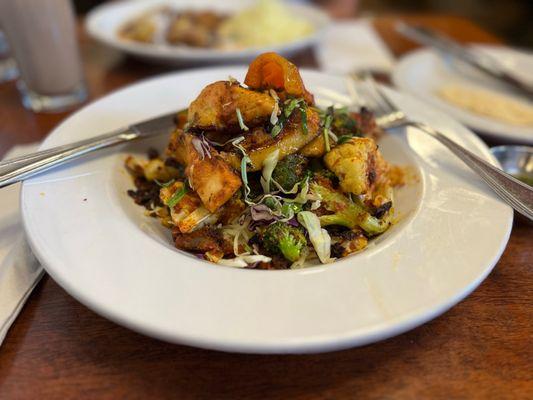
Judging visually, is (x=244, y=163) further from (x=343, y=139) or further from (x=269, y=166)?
(x=343, y=139)

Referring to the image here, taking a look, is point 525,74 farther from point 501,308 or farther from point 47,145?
point 47,145

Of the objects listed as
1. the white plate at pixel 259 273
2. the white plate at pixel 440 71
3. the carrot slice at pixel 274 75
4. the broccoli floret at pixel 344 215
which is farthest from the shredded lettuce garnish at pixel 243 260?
the white plate at pixel 440 71

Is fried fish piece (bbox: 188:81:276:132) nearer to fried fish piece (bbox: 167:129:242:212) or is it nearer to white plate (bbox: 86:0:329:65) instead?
fried fish piece (bbox: 167:129:242:212)

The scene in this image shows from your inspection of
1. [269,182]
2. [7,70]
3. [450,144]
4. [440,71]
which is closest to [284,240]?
[269,182]

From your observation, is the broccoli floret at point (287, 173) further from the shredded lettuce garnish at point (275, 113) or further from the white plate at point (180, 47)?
the white plate at point (180, 47)

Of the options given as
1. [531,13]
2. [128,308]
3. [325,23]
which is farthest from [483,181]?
[531,13]

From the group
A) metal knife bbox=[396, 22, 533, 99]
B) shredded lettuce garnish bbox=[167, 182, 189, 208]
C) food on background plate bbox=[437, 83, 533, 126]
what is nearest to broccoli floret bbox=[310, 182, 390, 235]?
shredded lettuce garnish bbox=[167, 182, 189, 208]

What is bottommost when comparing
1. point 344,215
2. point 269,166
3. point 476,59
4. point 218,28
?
point 476,59
